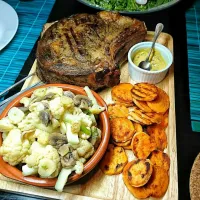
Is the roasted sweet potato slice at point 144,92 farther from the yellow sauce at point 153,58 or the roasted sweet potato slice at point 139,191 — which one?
the roasted sweet potato slice at point 139,191

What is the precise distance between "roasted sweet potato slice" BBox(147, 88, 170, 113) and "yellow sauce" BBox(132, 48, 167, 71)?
0.55ft

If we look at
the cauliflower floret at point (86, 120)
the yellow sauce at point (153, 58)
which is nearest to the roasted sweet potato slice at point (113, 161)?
the cauliflower floret at point (86, 120)

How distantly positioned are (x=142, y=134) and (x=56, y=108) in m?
0.46

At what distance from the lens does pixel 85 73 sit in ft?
4.87

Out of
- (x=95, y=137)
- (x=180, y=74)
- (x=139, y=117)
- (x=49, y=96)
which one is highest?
(x=49, y=96)

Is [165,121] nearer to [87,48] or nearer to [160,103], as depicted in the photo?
[160,103]

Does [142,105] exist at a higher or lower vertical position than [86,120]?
lower

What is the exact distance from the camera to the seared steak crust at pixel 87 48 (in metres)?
1.50

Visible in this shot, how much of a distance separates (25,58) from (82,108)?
0.80 m

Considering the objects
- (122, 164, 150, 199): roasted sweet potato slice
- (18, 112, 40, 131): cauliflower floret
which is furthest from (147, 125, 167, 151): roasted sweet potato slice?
(18, 112, 40, 131): cauliflower floret

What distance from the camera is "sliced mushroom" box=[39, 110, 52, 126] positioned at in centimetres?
112

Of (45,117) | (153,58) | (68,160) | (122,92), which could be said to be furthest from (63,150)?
(153,58)

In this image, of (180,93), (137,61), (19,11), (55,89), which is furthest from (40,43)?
(180,93)

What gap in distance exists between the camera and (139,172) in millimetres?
1251
